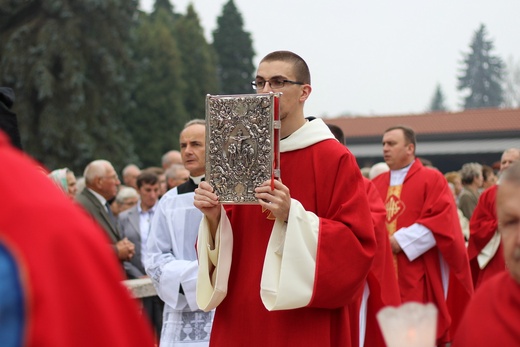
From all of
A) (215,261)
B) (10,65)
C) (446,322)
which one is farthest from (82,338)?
(10,65)

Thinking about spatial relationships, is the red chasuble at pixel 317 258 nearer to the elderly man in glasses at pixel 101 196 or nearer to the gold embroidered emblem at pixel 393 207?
the elderly man in glasses at pixel 101 196

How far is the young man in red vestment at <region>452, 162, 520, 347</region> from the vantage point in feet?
7.81

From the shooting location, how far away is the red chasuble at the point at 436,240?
27.2 ft

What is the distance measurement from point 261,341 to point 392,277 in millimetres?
2560

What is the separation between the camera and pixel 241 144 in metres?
4.23

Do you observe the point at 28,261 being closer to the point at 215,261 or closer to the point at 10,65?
the point at 215,261

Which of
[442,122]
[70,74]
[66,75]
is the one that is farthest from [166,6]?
[70,74]

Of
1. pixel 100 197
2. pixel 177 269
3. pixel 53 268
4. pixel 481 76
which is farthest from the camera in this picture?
pixel 481 76

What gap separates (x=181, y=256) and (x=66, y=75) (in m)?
27.7

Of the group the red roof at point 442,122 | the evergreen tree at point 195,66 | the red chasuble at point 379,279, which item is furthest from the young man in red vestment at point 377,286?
the evergreen tree at point 195,66

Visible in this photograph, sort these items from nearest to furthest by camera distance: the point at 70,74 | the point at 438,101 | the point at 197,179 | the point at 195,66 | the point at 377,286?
the point at 377,286 < the point at 197,179 < the point at 70,74 < the point at 195,66 < the point at 438,101

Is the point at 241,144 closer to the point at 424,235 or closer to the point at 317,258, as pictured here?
the point at 317,258

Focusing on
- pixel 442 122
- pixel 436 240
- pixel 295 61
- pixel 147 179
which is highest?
pixel 442 122

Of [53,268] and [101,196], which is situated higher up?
[53,268]
